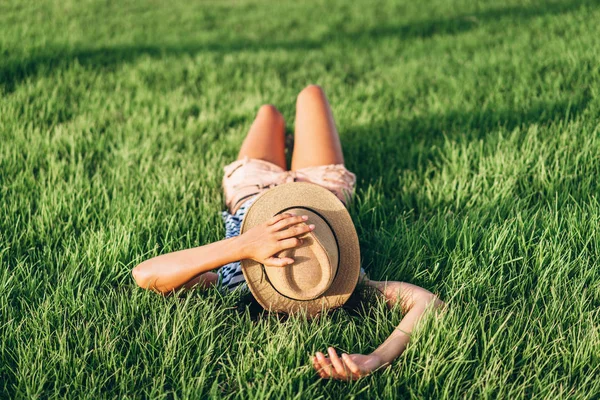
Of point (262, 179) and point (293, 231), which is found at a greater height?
point (293, 231)

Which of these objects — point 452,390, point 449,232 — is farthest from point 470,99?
point 452,390

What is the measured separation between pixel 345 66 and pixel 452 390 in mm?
3681

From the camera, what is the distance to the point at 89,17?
228 inches

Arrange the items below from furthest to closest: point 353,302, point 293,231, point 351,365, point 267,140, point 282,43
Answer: point 282,43 < point 267,140 < point 353,302 < point 293,231 < point 351,365

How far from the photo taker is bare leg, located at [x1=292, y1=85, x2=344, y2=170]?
2.71 metres

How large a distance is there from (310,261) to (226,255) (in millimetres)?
321

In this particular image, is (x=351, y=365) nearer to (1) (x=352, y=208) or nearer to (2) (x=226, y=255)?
(2) (x=226, y=255)

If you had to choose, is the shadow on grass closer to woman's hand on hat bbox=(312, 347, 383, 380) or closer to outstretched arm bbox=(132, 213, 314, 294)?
outstretched arm bbox=(132, 213, 314, 294)

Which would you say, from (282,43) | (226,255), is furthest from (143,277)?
(282,43)

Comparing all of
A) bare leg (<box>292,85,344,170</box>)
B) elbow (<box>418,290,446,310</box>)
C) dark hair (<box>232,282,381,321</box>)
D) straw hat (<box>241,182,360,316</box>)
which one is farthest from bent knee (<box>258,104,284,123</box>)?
elbow (<box>418,290,446,310</box>)

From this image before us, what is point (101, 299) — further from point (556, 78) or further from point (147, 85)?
point (556, 78)

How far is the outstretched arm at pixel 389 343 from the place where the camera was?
1.57 meters

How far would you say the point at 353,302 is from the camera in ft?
6.56

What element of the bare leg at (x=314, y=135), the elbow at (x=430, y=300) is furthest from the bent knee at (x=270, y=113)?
the elbow at (x=430, y=300)
